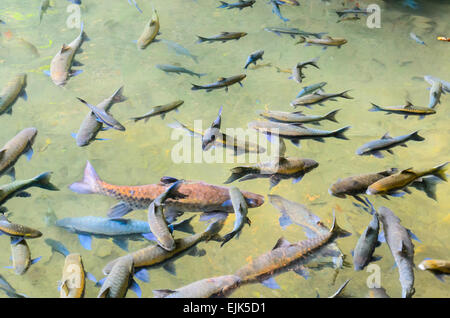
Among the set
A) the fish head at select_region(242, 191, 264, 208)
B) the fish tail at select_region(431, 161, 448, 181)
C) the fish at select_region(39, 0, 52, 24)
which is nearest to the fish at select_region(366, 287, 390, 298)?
the fish head at select_region(242, 191, 264, 208)

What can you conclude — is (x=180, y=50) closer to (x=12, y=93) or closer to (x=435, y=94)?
(x=12, y=93)

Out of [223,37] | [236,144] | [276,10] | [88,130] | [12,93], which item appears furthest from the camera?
[276,10]

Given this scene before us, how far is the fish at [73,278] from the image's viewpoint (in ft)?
6.66

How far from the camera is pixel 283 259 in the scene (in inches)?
83.6

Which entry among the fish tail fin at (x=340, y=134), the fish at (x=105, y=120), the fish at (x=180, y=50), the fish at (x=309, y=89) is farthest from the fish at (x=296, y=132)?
the fish at (x=180, y=50)

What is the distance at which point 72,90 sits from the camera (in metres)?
3.60

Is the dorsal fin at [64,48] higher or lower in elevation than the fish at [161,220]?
higher

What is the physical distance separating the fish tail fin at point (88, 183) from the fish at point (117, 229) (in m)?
0.27

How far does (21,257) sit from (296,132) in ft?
6.41

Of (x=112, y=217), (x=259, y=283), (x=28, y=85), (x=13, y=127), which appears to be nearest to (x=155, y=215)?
(x=112, y=217)

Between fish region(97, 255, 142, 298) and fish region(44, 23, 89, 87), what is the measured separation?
2198mm

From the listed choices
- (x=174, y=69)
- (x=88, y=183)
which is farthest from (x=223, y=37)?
(x=88, y=183)

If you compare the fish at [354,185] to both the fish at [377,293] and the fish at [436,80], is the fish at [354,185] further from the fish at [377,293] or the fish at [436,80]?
the fish at [436,80]
